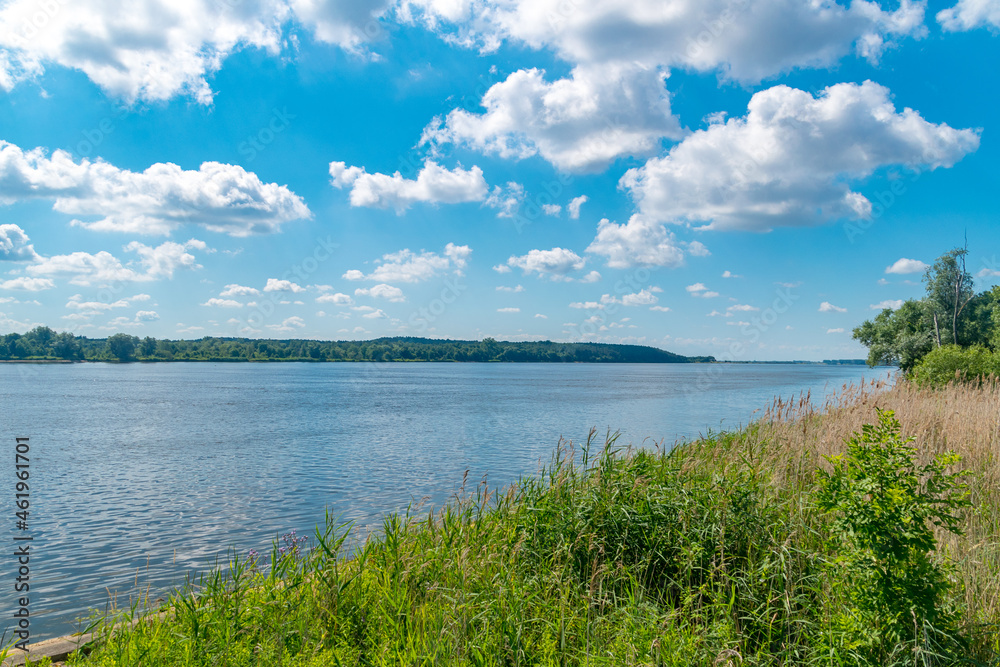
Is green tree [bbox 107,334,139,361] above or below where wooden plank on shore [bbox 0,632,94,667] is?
above

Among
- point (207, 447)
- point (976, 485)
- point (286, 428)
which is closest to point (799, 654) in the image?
point (976, 485)

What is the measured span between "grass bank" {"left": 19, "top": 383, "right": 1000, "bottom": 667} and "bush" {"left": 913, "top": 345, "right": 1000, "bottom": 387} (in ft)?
99.4

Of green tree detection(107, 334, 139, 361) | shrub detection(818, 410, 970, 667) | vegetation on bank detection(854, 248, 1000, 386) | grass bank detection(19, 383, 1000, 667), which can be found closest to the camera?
shrub detection(818, 410, 970, 667)

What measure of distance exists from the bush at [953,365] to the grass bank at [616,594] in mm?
30296

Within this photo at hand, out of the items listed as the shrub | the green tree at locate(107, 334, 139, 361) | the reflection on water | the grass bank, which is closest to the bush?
the reflection on water

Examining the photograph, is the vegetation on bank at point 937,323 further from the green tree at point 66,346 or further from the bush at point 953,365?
Answer: the green tree at point 66,346

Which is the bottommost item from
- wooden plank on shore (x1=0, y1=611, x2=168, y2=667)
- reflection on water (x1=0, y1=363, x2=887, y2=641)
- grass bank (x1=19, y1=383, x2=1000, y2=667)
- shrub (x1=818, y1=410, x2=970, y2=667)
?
reflection on water (x1=0, y1=363, x2=887, y2=641)

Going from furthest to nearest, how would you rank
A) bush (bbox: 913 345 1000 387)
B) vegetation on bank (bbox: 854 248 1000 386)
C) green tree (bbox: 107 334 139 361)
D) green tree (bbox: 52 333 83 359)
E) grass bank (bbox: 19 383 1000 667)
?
green tree (bbox: 107 334 139 361)
green tree (bbox: 52 333 83 359)
vegetation on bank (bbox: 854 248 1000 386)
bush (bbox: 913 345 1000 387)
grass bank (bbox: 19 383 1000 667)

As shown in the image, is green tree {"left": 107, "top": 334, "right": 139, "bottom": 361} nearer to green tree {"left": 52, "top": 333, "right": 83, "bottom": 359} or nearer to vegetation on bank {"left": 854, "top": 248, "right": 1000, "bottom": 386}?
green tree {"left": 52, "top": 333, "right": 83, "bottom": 359}

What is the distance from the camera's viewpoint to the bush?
32747 mm

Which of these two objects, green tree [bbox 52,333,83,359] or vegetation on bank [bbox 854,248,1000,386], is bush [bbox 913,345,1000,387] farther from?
green tree [bbox 52,333,83,359]

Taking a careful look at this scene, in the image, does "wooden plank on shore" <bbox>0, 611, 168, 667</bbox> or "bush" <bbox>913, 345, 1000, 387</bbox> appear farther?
"bush" <bbox>913, 345, 1000, 387</bbox>

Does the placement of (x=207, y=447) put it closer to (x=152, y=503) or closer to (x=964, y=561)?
(x=152, y=503)

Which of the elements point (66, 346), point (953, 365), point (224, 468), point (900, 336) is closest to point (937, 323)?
point (900, 336)
